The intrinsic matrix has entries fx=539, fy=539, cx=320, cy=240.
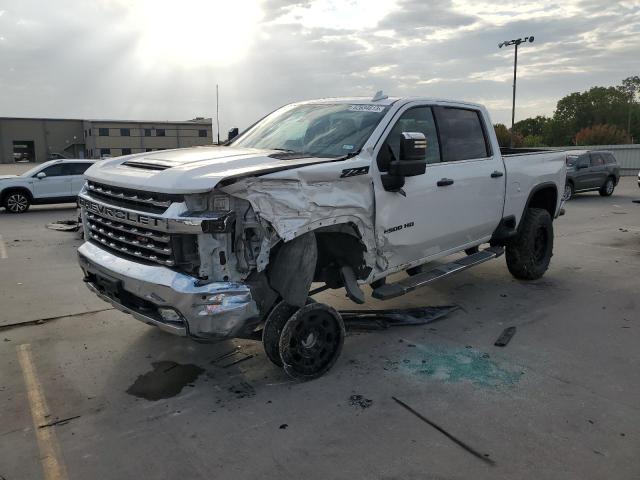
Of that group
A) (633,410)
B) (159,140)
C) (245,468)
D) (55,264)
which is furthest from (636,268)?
(159,140)

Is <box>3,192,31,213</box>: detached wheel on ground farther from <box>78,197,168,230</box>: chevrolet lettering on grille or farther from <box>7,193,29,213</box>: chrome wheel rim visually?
<box>78,197,168,230</box>: chevrolet lettering on grille

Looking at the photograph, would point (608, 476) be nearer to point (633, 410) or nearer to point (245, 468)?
point (633, 410)

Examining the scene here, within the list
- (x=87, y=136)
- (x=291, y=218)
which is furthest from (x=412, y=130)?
(x=87, y=136)

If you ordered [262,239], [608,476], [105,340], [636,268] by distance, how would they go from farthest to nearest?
1. [636,268]
2. [105,340]
3. [262,239]
4. [608,476]

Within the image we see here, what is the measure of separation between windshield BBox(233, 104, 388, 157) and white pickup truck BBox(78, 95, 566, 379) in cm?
2

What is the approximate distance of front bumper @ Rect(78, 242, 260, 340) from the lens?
134 inches

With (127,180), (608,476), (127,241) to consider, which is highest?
(127,180)

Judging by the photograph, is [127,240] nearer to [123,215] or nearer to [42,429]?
[123,215]

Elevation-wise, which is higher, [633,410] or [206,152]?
[206,152]

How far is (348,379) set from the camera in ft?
13.5

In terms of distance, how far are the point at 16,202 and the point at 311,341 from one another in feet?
47.2

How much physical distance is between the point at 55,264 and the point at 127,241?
507 cm

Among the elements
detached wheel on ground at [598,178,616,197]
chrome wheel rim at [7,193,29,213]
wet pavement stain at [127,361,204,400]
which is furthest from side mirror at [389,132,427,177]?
detached wheel on ground at [598,178,616,197]

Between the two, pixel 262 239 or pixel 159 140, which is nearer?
pixel 262 239
